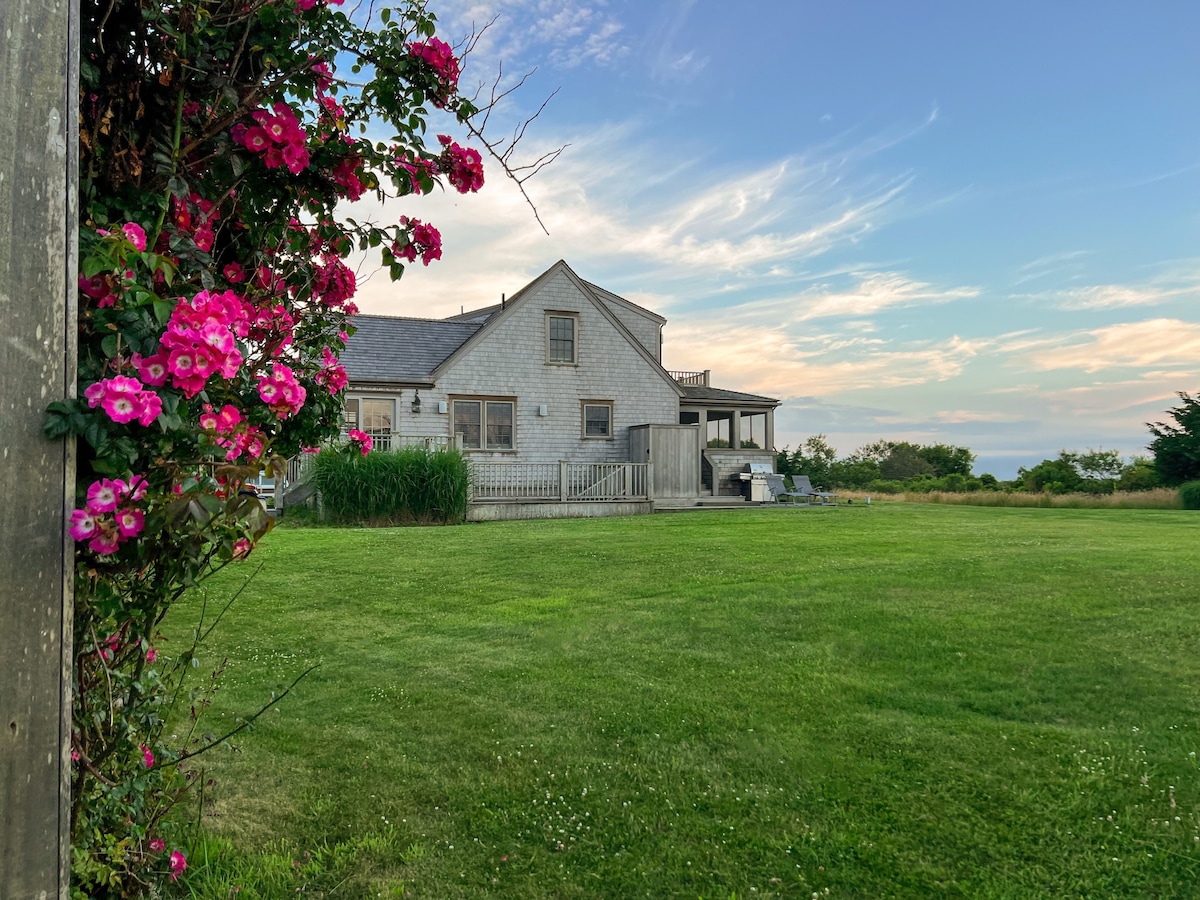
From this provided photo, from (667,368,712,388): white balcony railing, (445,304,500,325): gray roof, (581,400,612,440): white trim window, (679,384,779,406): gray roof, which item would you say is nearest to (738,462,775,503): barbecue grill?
(679,384,779,406): gray roof

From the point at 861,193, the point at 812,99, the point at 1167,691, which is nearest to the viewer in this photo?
the point at 1167,691

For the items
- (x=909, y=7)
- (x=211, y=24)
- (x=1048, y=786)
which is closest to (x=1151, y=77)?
(x=909, y=7)

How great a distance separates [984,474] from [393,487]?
26.7m

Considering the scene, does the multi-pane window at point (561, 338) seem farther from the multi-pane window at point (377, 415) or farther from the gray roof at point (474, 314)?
the gray roof at point (474, 314)

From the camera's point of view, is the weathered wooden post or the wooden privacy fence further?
the wooden privacy fence

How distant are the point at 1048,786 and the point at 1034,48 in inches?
448

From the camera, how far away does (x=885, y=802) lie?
3.04 metres

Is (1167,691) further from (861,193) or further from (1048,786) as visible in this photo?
(861,193)

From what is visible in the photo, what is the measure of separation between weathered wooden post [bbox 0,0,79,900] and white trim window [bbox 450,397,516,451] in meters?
19.4

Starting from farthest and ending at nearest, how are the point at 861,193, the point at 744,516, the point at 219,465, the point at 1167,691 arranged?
1. the point at 744,516
2. the point at 861,193
3. the point at 1167,691
4. the point at 219,465

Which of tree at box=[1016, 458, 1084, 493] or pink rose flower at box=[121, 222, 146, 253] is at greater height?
pink rose flower at box=[121, 222, 146, 253]

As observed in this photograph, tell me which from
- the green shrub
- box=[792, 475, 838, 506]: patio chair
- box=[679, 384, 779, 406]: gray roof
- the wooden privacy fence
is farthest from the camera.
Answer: box=[679, 384, 779, 406]: gray roof

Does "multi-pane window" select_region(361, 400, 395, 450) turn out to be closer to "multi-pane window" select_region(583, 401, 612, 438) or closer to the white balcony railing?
"multi-pane window" select_region(583, 401, 612, 438)

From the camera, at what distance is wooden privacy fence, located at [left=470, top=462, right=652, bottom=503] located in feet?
60.8
